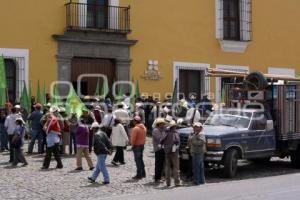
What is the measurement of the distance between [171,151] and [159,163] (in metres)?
0.57

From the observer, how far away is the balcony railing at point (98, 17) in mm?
23297

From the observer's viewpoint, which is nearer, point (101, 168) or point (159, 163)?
point (101, 168)

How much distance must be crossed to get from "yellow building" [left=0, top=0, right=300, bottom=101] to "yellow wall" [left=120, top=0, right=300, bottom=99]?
4 cm

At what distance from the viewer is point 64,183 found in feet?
46.6

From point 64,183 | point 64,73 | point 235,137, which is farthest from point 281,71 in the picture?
point 64,183

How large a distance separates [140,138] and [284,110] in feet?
14.8

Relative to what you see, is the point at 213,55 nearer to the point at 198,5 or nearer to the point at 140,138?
the point at 198,5

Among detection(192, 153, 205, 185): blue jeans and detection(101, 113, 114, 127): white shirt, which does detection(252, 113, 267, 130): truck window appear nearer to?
detection(192, 153, 205, 185): blue jeans

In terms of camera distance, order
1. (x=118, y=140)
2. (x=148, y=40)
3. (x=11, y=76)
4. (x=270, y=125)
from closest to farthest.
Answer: (x=118, y=140), (x=270, y=125), (x=11, y=76), (x=148, y=40)

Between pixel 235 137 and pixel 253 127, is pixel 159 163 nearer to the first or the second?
pixel 235 137

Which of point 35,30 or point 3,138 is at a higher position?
point 35,30

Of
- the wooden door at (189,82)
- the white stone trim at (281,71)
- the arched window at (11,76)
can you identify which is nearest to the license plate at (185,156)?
the arched window at (11,76)

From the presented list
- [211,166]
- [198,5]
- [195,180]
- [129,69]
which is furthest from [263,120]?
[198,5]

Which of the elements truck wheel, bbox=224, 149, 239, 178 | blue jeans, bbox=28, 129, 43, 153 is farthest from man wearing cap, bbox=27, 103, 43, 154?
→ truck wheel, bbox=224, 149, 239, 178
